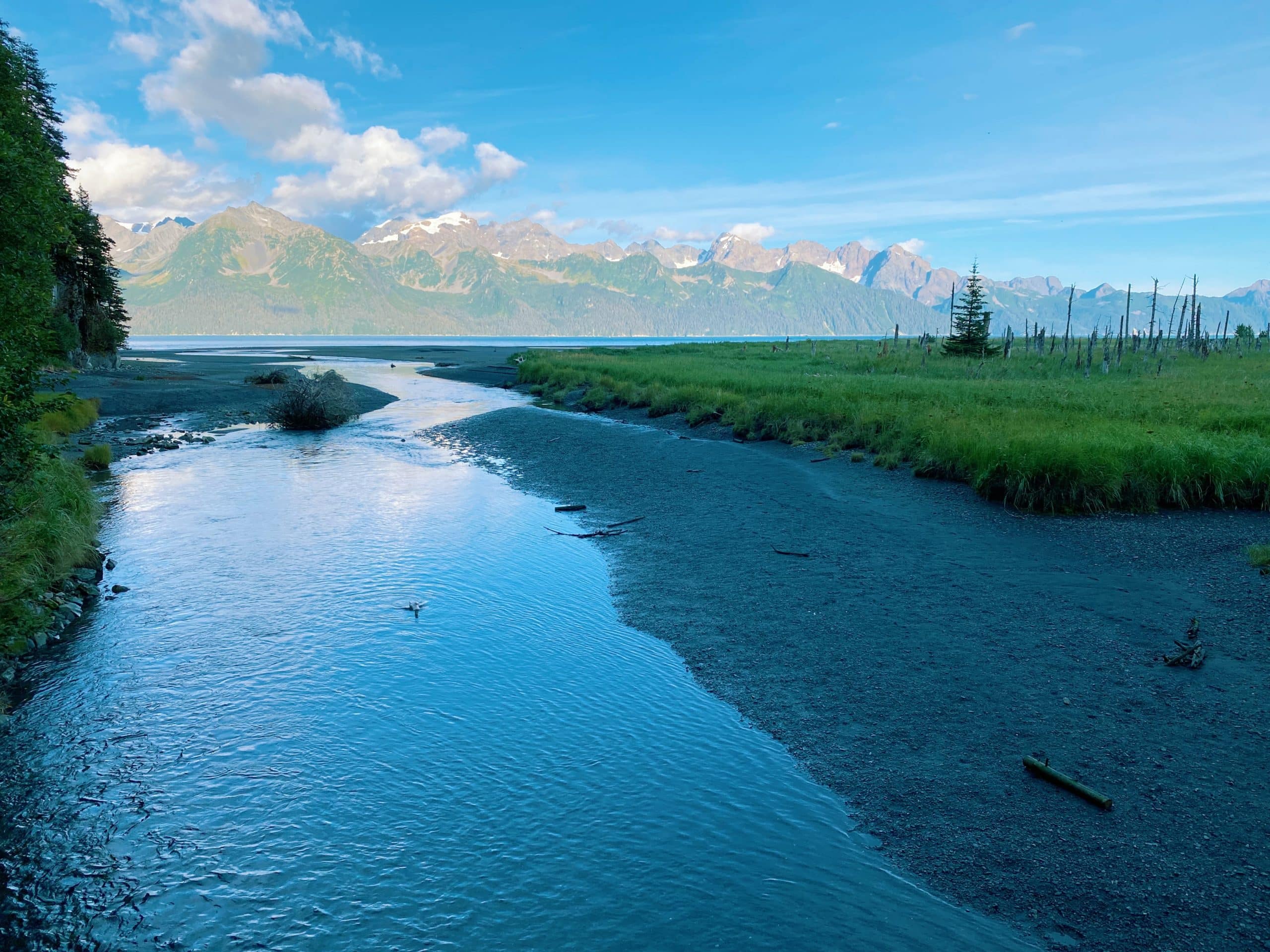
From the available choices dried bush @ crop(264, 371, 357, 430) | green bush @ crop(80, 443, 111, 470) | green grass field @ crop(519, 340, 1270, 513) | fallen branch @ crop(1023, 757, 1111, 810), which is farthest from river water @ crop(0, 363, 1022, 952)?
dried bush @ crop(264, 371, 357, 430)

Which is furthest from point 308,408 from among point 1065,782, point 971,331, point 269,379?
point 971,331

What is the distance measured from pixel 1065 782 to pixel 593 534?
1098 centimetres

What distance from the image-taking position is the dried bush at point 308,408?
111ft

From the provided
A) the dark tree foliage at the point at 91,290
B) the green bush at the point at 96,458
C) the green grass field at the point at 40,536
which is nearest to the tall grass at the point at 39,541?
the green grass field at the point at 40,536

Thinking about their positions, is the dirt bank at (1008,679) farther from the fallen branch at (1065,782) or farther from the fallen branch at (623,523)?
the fallen branch at (623,523)

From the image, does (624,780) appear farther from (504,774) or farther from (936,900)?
(936,900)

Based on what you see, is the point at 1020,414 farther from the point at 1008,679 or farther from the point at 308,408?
the point at 308,408

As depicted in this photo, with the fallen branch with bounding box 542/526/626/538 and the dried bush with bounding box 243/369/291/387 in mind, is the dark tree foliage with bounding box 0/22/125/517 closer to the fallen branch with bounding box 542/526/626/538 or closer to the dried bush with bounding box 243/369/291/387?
the fallen branch with bounding box 542/526/626/538

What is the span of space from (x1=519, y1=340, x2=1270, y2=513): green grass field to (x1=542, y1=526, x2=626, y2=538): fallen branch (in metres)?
8.39

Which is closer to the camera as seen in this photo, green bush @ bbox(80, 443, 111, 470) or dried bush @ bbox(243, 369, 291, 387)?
green bush @ bbox(80, 443, 111, 470)

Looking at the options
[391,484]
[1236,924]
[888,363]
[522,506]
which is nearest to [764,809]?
[1236,924]

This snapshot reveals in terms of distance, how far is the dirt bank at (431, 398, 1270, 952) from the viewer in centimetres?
541

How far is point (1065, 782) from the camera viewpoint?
6312 millimetres

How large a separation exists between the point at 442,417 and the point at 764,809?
35.0 m
